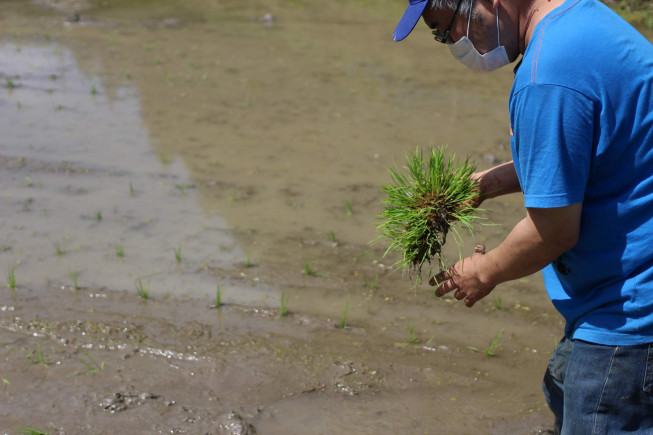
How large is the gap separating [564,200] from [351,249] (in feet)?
9.43

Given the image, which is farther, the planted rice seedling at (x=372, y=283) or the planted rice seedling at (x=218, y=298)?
the planted rice seedling at (x=372, y=283)

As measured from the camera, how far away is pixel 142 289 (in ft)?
13.2

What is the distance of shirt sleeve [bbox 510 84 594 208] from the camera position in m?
1.63

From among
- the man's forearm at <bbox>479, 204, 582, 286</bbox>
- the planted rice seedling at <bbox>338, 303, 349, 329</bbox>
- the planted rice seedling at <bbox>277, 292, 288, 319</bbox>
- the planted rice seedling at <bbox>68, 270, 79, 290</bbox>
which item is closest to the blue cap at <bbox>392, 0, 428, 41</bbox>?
the man's forearm at <bbox>479, 204, 582, 286</bbox>

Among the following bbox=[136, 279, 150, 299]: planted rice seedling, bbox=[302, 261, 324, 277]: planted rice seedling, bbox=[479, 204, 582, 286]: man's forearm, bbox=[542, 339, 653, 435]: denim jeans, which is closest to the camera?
bbox=[479, 204, 582, 286]: man's forearm

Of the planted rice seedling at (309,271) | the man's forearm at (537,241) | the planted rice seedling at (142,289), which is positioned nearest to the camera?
the man's forearm at (537,241)

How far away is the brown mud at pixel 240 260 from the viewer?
308 centimetres

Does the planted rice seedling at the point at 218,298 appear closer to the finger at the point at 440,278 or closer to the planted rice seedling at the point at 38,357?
the planted rice seedling at the point at 38,357

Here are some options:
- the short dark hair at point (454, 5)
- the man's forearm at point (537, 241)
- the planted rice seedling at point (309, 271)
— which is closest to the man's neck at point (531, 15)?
the short dark hair at point (454, 5)

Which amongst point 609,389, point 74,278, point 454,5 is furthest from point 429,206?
point 74,278

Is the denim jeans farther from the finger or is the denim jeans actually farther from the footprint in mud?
the footprint in mud

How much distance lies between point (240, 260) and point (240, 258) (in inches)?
1.0

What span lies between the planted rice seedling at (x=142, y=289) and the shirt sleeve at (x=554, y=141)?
8.99 ft

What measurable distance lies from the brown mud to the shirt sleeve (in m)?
1.57
